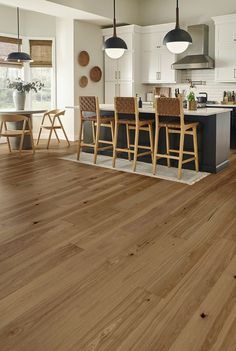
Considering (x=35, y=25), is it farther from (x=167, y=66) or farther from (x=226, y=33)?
(x=226, y=33)

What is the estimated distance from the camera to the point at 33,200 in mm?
4016

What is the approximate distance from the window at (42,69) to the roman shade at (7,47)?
0.38m

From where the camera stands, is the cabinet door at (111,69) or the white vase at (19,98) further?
the cabinet door at (111,69)

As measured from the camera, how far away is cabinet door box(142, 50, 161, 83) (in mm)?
8250

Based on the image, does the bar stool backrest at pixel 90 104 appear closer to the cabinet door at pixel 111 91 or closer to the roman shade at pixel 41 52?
the cabinet door at pixel 111 91

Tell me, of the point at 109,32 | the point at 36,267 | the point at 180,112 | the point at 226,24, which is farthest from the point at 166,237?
the point at 109,32

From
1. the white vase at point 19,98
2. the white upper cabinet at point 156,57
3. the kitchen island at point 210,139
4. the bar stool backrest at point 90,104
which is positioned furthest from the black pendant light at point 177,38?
the white vase at point 19,98

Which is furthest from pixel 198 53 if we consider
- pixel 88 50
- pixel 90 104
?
pixel 90 104

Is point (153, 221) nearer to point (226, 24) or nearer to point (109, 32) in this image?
point (226, 24)

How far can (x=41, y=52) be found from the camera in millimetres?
8586

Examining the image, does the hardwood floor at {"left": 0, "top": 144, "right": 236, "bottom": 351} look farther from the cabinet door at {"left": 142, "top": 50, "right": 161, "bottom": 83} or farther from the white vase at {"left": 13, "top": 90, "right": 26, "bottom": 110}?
the cabinet door at {"left": 142, "top": 50, "right": 161, "bottom": 83}

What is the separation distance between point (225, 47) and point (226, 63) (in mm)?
304

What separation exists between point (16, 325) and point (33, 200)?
2213 millimetres

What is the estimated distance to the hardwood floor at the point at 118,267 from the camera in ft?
6.00
